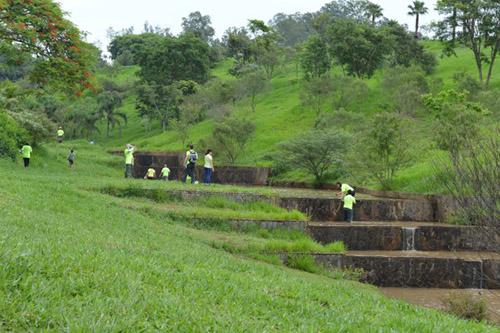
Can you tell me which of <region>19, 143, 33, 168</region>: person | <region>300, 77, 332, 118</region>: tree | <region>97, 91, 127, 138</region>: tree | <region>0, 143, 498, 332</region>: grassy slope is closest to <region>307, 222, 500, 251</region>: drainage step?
<region>0, 143, 498, 332</region>: grassy slope

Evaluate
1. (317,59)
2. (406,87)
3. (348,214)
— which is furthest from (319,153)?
(317,59)

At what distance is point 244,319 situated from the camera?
251 inches

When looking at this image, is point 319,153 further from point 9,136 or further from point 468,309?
point 468,309

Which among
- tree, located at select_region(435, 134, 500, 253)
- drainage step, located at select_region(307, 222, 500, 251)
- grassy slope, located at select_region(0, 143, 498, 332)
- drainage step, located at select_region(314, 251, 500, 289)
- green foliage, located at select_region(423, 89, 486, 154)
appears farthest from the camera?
green foliage, located at select_region(423, 89, 486, 154)

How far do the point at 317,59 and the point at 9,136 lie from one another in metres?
39.7

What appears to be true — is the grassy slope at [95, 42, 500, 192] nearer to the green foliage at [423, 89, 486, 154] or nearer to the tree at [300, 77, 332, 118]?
the green foliage at [423, 89, 486, 154]

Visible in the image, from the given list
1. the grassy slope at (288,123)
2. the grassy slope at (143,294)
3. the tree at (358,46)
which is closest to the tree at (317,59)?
the tree at (358,46)

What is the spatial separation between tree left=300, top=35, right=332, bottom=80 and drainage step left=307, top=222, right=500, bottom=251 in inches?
1596

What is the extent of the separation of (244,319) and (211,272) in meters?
2.87

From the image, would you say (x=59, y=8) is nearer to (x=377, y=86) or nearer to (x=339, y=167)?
(x=339, y=167)

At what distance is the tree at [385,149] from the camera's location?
30094 millimetres

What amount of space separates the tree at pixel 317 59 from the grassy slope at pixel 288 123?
10.8 ft

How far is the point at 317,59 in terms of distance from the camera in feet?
202

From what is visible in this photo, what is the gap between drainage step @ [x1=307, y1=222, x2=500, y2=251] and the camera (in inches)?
818
